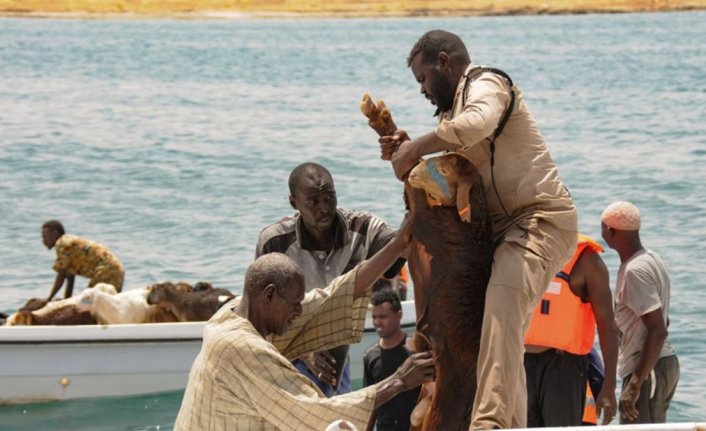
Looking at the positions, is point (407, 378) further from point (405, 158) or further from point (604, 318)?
point (604, 318)

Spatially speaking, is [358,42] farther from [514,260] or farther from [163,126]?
[514,260]

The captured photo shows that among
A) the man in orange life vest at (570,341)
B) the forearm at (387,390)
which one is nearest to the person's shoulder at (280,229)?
the man in orange life vest at (570,341)

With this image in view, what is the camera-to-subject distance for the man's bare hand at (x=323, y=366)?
7047 millimetres

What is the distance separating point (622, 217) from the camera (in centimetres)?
835

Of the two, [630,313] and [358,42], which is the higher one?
[630,313]

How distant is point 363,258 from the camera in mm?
7371

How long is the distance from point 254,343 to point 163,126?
111ft

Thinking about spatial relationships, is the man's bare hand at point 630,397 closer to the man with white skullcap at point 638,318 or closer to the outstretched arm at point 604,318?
the man with white skullcap at point 638,318

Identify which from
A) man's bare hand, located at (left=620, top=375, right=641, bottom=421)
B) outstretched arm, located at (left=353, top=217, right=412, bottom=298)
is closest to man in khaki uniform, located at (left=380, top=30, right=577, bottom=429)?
outstretched arm, located at (left=353, top=217, right=412, bottom=298)

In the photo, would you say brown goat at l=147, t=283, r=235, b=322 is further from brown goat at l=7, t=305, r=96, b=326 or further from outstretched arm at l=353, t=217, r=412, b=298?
outstretched arm at l=353, t=217, r=412, b=298

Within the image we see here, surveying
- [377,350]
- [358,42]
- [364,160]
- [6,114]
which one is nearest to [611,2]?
[358,42]

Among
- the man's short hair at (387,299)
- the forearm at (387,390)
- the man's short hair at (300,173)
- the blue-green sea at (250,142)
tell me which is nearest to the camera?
the forearm at (387,390)

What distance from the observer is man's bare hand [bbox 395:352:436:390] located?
5.53 m

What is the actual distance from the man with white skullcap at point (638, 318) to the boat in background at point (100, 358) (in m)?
3.69
